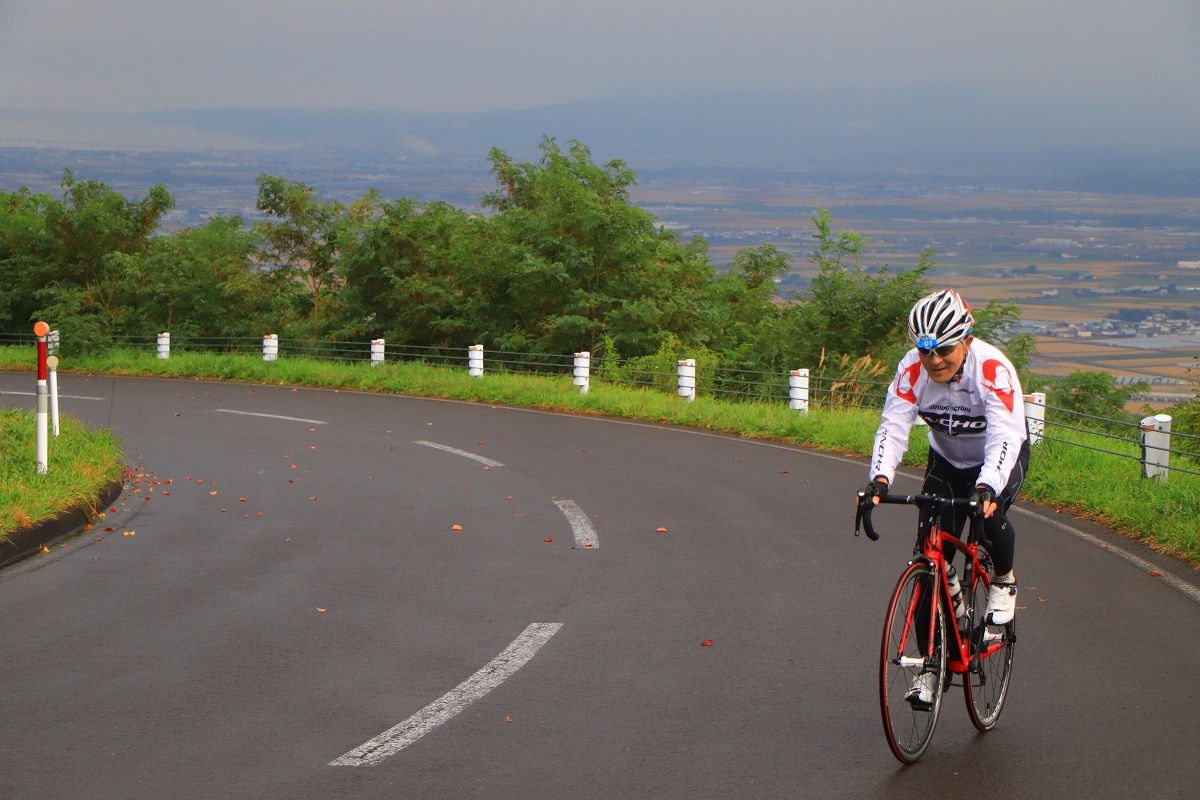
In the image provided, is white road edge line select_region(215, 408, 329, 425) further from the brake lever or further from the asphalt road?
the brake lever

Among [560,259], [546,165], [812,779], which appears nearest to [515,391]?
[560,259]

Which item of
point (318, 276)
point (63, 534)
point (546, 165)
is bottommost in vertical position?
point (63, 534)

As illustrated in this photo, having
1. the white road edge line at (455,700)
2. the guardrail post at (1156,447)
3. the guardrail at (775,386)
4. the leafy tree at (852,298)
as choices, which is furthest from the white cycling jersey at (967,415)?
the leafy tree at (852,298)

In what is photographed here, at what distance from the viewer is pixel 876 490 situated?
4781 millimetres

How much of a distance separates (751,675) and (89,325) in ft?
102

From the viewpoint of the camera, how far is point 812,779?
4.64 m

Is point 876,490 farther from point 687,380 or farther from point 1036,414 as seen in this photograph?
point 687,380

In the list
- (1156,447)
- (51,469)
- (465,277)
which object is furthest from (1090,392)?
(51,469)

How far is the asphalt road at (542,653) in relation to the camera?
4.70 metres

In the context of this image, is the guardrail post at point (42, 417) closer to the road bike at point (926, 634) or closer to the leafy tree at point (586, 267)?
the road bike at point (926, 634)

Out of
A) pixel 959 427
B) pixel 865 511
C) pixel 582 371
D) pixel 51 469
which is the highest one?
pixel 959 427

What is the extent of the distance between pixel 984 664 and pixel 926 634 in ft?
1.99

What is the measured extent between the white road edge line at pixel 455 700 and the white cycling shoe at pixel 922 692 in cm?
207

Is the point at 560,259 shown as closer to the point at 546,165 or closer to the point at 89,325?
the point at 546,165
